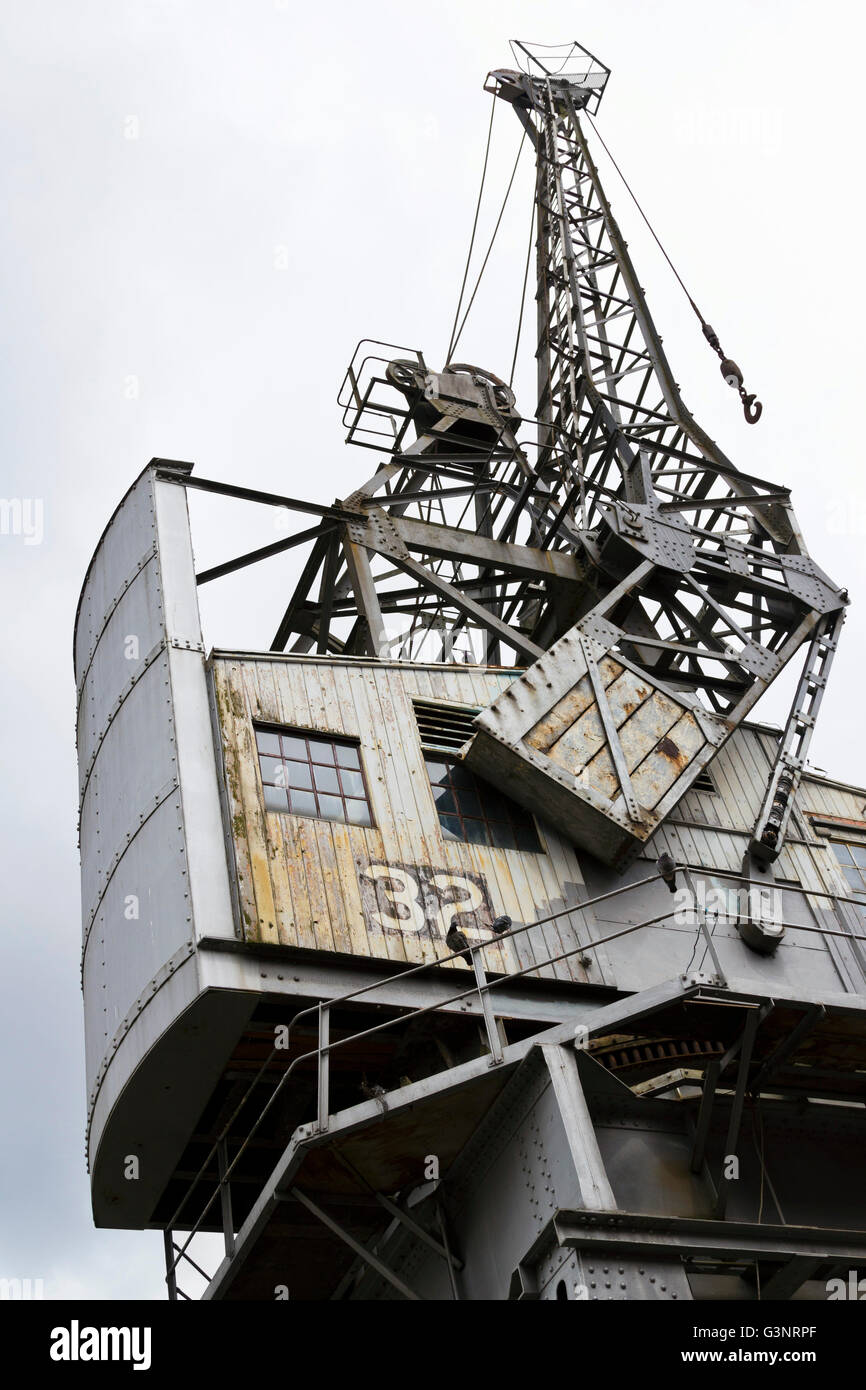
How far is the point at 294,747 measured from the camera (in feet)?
54.0

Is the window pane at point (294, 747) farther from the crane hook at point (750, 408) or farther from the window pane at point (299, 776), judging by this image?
the crane hook at point (750, 408)

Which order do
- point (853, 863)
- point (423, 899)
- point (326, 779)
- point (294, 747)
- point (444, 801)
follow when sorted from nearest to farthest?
point (423, 899) < point (326, 779) < point (294, 747) < point (444, 801) < point (853, 863)

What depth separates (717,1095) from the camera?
47.3ft

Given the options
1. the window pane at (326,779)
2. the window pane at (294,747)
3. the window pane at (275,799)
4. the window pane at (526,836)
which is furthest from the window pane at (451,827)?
the window pane at (275,799)

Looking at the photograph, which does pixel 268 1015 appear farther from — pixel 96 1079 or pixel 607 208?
pixel 607 208

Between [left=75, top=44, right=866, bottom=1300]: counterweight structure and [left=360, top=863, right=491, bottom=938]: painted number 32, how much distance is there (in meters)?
0.05

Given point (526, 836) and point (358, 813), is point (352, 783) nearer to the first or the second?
point (358, 813)

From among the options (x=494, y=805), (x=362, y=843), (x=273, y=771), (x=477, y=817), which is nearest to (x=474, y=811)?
(x=477, y=817)

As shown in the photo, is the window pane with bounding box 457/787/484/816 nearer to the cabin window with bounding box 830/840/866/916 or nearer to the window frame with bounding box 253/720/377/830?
the window frame with bounding box 253/720/377/830

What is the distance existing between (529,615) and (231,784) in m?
9.28

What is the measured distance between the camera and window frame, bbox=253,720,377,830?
15.8 m

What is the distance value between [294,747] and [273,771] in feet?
1.82

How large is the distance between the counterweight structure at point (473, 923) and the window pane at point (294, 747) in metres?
0.03

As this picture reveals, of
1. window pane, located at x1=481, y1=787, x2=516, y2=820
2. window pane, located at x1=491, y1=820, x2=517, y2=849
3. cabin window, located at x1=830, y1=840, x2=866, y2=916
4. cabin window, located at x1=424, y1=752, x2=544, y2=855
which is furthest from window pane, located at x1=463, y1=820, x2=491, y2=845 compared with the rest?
cabin window, located at x1=830, y1=840, x2=866, y2=916
